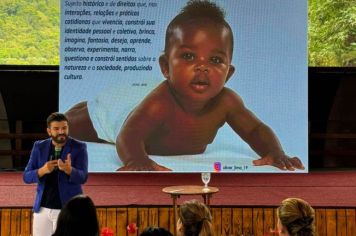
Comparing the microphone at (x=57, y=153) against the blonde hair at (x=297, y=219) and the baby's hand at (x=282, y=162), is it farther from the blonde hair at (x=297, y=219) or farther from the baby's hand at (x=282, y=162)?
the baby's hand at (x=282, y=162)

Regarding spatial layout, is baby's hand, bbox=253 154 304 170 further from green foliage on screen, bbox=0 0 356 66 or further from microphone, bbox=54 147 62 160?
green foliage on screen, bbox=0 0 356 66

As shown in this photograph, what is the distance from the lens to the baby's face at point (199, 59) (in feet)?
19.4

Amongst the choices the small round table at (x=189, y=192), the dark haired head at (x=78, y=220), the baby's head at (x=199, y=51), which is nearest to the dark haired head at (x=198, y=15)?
the baby's head at (x=199, y=51)

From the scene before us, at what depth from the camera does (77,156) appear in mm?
3010

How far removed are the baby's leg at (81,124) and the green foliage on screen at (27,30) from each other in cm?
300

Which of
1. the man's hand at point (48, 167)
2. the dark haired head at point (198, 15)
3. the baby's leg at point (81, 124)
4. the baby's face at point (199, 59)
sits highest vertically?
the dark haired head at point (198, 15)

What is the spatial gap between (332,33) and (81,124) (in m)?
5.62

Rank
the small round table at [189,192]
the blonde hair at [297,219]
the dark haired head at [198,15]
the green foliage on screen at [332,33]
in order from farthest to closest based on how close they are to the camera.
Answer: the green foliage on screen at [332,33] < the dark haired head at [198,15] < the small round table at [189,192] < the blonde hair at [297,219]

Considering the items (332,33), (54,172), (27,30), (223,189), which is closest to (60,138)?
(54,172)

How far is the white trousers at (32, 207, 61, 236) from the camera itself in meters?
2.90

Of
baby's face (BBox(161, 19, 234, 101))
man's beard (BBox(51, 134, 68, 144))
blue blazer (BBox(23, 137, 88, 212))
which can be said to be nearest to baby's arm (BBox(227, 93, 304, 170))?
baby's face (BBox(161, 19, 234, 101))

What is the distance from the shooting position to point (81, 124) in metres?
6.01

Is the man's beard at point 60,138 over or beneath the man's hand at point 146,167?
over

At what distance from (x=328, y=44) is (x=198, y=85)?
4321 mm
